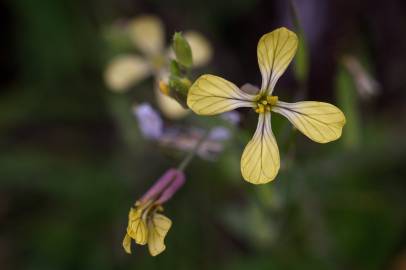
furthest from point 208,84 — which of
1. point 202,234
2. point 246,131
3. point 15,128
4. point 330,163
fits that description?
point 15,128

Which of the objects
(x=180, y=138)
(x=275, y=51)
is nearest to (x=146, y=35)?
(x=180, y=138)

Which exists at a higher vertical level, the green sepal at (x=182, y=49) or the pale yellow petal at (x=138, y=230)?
the green sepal at (x=182, y=49)

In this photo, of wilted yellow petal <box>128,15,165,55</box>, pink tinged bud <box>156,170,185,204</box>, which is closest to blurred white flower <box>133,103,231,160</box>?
pink tinged bud <box>156,170,185,204</box>

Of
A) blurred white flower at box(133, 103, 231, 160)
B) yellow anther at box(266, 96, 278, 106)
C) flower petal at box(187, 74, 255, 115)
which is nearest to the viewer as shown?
flower petal at box(187, 74, 255, 115)

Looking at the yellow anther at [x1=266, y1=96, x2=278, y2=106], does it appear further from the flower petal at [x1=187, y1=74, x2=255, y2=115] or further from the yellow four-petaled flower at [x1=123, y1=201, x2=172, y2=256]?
the yellow four-petaled flower at [x1=123, y1=201, x2=172, y2=256]

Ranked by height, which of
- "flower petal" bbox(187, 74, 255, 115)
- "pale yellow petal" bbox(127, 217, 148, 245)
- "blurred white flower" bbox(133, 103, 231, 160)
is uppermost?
"flower petal" bbox(187, 74, 255, 115)

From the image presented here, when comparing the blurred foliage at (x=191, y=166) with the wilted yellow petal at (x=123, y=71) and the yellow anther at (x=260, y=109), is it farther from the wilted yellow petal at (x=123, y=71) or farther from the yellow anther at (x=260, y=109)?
the yellow anther at (x=260, y=109)

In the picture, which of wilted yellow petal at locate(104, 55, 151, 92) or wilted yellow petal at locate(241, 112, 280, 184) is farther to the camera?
wilted yellow petal at locate(104, 55, 151, 92)

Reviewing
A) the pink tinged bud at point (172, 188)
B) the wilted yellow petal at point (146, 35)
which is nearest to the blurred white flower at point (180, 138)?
the pink tinged bud at point (172, 188)
